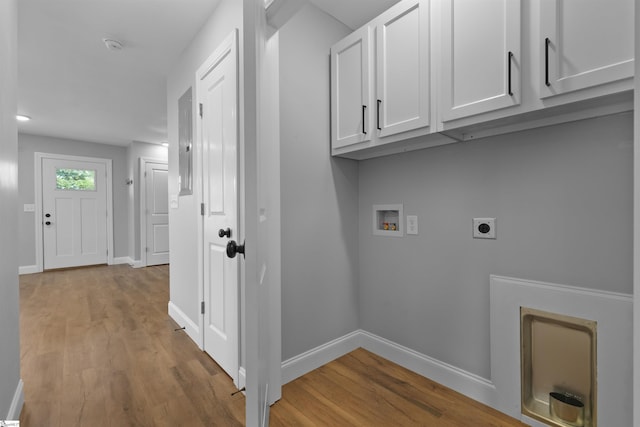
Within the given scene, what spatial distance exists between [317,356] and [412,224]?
1.07m

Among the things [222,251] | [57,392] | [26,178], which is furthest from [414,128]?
[26,178]

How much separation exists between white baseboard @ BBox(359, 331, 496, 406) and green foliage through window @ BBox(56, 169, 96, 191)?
6.13m

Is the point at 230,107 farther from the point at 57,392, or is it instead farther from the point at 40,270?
the point at 40,270

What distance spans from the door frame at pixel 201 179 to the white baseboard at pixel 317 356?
0.27m

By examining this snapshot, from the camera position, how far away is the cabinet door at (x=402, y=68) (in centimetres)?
153

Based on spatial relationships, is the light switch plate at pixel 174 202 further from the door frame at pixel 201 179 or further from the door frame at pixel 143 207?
the door frame at pixel 143 207

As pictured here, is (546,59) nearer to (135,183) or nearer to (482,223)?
(482,223)

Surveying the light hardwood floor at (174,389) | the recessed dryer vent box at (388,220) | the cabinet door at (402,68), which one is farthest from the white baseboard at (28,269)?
the cabinet door at (402,68)

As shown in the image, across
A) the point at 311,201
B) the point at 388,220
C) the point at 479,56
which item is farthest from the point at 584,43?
the point at 311,201

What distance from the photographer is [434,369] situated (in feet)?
5.74

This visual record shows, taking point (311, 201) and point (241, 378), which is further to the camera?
point (311, 201)

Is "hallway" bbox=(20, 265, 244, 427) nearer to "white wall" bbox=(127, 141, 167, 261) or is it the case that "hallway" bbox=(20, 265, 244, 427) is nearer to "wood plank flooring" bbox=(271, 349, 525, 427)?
"wood plank flooring" bbox=(271, 349, 525, 427)

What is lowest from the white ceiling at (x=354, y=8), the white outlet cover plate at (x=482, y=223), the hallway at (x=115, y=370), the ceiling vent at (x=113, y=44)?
the hallway at (x=115, y=370)

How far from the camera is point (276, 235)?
1.65m
